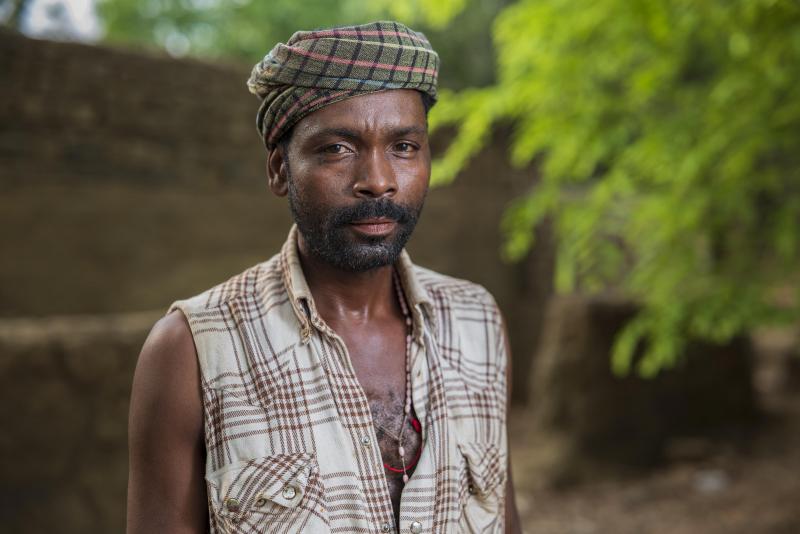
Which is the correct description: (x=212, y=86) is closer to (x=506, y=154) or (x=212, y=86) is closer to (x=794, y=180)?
(x=506, y=154)

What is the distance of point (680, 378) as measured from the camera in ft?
18.8

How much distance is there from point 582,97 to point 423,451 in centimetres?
228

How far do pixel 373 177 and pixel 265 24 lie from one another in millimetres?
10756

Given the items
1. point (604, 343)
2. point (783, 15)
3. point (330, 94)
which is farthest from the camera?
point (604, 343)

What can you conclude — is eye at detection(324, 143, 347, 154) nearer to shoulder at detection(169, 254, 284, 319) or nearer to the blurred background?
shoulder at detection(169, 254, 284, 319)

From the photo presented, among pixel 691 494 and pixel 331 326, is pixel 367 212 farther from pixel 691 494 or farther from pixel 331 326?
pixel 691 494

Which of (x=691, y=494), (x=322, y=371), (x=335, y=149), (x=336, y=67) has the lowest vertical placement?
(x=691, y=494)

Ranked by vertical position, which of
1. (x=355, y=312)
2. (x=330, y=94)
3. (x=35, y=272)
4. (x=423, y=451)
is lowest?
(x=423, y=451)

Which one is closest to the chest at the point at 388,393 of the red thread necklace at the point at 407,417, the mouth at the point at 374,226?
the red thread necklace at the point at 407,417

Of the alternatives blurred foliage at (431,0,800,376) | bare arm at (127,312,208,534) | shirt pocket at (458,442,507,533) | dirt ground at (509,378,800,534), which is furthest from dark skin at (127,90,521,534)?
dirt ground at (509,378,800,534)

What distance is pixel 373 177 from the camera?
156 cm

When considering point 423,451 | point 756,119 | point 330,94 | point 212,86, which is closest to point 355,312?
point 423,451

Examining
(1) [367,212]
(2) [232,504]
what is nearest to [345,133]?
(1) [367,212]

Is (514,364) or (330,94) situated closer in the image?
(330,94)
